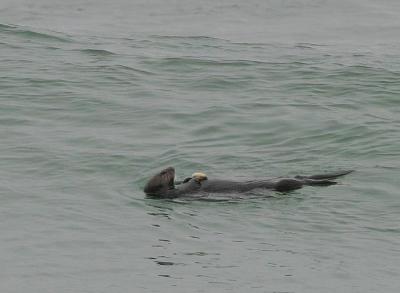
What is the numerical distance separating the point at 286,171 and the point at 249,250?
3.04 metres

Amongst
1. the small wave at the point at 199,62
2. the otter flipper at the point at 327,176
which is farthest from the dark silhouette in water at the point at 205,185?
the small wave at the point at 199,62

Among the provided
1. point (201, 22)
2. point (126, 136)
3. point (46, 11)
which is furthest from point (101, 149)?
point (46, 11)

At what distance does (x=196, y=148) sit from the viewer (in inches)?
504

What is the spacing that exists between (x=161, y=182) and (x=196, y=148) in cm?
235

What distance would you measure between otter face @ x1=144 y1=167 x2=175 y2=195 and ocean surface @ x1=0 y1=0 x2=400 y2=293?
0.62ft

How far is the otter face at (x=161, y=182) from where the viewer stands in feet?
34.4

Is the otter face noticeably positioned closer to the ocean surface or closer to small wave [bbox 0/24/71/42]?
the ocean surface

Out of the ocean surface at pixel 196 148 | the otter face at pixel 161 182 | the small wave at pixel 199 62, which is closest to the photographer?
the ocean surface at pixel 196 148

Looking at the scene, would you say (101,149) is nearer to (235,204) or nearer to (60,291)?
(235,204)

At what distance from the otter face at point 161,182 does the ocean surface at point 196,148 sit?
0.19m

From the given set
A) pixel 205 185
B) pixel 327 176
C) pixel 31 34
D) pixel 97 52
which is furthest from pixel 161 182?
pixel 31 34

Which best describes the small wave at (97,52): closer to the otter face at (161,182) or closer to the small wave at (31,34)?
the small wave at (31,34)

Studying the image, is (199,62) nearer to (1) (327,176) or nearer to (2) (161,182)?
(1) (327,176)

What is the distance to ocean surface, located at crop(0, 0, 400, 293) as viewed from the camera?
834 centimetres
